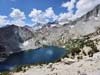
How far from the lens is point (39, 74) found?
37.8 metres

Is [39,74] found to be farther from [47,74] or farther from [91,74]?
[91,74]

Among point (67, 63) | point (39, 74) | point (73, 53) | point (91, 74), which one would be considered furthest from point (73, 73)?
point (73, 53)

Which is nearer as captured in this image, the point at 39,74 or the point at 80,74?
the point at 80,74

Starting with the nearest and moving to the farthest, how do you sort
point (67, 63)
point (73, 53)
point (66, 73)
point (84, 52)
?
point (66, 73) → point (67, 63) → point (84, 52) → point (73, 53)

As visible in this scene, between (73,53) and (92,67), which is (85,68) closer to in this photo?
(92,67)

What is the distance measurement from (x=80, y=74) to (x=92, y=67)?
512 centimetres

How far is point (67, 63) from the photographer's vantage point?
148 feet

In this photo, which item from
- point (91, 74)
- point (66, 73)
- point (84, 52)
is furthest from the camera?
point (84, 52)

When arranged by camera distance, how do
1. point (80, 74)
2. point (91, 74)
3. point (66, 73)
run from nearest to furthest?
point (91, 74) < point (80, 74) < point (66, 73)

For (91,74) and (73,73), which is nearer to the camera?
(91,74)

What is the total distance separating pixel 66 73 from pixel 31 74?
7.74m

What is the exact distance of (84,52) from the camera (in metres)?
66.8

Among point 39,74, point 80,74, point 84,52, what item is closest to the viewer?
point 80,74

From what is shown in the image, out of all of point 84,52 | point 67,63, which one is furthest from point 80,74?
point 84,52
